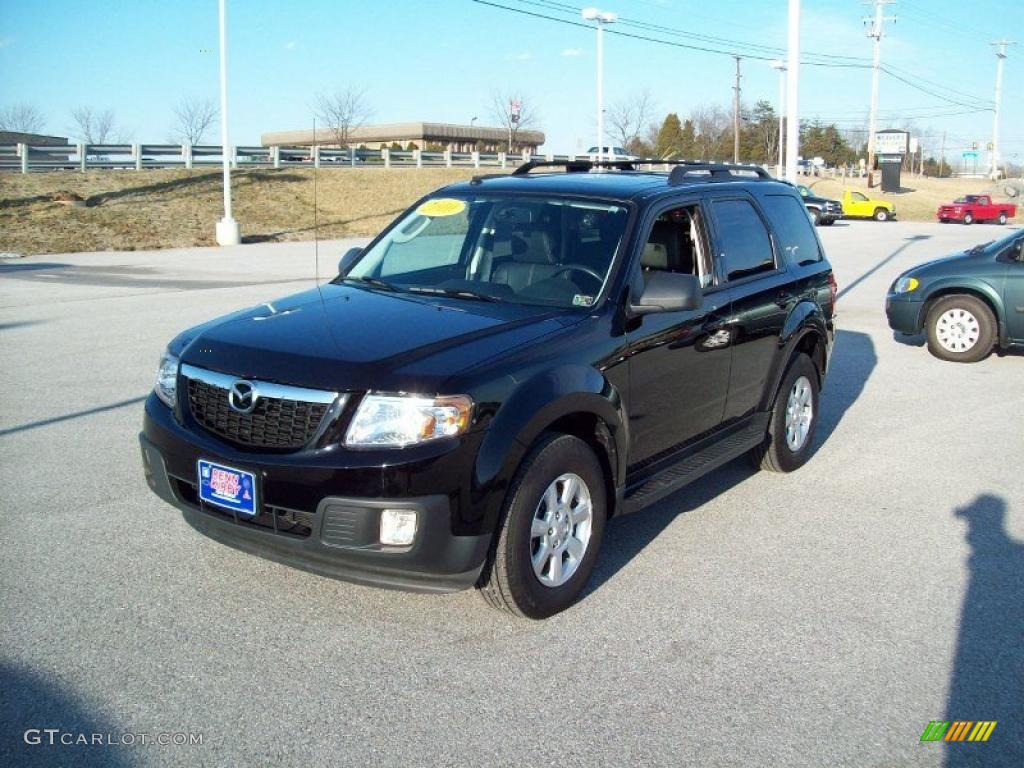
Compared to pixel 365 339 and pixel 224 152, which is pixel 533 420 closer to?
pixel 365 339

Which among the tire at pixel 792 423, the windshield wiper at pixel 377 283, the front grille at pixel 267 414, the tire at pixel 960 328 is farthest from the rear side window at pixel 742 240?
the tire at pixel 960 328

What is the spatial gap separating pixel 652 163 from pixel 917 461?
2835 mm

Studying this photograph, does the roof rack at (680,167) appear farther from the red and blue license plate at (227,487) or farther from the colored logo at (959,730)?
the colored logo at (959,730)

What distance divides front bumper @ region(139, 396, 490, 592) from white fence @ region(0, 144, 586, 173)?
30.8 m

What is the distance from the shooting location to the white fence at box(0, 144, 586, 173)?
3794cm

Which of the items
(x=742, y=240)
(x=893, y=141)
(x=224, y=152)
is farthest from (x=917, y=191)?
(x=742, y=240)

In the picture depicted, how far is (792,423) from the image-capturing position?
6.62m

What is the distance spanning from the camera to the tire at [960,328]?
11.0 m

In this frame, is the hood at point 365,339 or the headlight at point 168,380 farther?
the headlight at point 168,380

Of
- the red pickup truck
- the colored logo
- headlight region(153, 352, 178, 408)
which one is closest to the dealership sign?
the red pickup truck

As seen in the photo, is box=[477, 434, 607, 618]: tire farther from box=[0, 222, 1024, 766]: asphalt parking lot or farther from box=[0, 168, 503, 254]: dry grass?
box=[0, 168, 503, 254]: dry grass

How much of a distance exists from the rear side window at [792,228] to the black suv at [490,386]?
264 mm

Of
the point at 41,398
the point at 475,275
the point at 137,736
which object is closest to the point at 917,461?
the point at 475,275

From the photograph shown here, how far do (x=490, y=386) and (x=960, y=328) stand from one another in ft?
29.3
